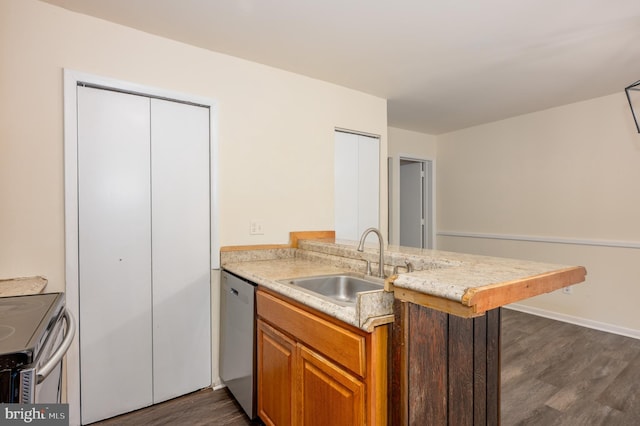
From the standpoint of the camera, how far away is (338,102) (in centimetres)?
299

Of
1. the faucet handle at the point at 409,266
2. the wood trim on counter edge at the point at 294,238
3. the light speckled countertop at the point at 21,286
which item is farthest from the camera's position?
the wood trim on counter edge at the point at 294,238

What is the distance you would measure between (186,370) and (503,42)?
317 cm

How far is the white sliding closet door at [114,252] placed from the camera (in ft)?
6.24

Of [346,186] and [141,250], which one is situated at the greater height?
[346,186]

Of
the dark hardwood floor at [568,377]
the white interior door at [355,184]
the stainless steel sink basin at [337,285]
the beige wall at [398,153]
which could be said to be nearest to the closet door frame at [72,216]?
the stainless steel sink basin at [337,285]

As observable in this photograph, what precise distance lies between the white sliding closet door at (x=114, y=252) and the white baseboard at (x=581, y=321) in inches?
162

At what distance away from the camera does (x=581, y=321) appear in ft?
11.4

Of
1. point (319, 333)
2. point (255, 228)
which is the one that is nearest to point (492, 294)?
point (319, 333)

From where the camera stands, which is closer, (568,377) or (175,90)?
(175,90)

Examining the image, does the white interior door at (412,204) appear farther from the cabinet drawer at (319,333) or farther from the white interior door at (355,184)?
the cabinet drawer at (319,333)

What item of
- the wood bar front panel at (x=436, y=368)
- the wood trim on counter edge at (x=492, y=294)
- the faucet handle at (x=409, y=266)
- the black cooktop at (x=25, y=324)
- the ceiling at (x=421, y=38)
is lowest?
the wood bar front panel at (x=436, y=368)

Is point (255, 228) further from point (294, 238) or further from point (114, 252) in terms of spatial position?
point (114, 252)

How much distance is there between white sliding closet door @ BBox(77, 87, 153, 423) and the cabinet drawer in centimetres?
95

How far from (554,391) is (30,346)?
9.50ft
